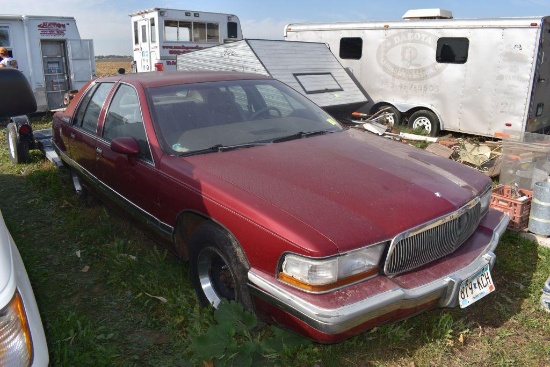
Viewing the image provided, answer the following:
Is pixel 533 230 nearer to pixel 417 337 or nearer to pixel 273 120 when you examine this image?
pixel 417 337

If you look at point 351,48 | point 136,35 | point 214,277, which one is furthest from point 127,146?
point 136,35

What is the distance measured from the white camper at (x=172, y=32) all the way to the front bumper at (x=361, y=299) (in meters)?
11.8

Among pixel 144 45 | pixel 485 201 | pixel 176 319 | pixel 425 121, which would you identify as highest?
pixel 144 45

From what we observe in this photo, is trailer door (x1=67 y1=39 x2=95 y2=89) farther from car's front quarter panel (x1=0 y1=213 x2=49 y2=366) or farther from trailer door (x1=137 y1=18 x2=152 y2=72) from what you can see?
car's front quarter panel (x1=0 y1=213 x2=49 y2=366)

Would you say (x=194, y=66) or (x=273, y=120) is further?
(x=194, y=66)

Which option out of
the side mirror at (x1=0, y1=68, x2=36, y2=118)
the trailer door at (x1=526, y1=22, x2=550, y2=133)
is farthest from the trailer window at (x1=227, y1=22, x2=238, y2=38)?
the side mirror at (x1=0, y1=68, x2=36, y2=118)

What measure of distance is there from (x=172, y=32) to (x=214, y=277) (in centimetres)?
1258

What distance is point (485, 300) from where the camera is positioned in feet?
11.3

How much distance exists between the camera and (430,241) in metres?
2.68

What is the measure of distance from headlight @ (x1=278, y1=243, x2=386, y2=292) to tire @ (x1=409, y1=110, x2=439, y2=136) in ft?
24.0

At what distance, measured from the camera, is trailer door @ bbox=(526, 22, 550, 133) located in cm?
775

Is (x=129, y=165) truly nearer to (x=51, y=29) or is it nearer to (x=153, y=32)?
(x=51, y=29)

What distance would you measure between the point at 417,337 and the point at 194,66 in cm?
815

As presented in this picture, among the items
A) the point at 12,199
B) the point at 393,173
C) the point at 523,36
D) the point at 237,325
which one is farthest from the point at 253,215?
the point at 523,36
